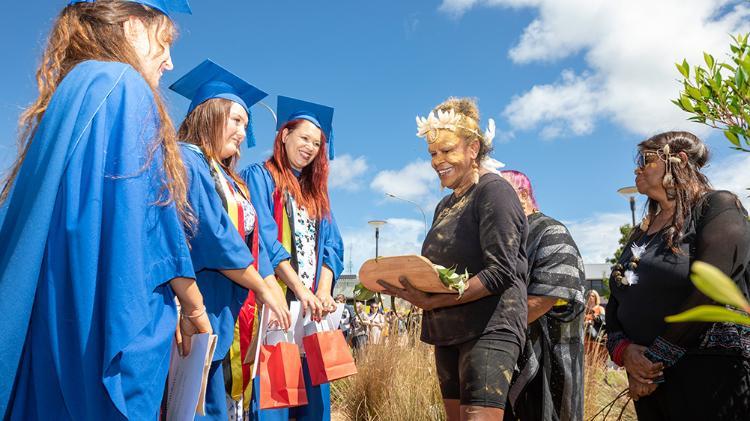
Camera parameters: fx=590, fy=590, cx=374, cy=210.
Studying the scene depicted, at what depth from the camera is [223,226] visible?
2.22 m

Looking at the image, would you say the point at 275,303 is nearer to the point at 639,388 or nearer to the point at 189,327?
the point at 189,327

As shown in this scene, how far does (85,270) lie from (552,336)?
279 centimetres

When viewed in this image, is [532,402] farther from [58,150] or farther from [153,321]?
[58,150]

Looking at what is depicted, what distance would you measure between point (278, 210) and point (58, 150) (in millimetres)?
1847

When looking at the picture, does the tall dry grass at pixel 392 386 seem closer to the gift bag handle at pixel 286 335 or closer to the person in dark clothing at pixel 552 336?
the person in dark clothing at pixel 552 336

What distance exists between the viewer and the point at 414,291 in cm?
269

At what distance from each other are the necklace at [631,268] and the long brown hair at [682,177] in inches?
6.3

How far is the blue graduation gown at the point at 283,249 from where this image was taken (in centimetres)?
300

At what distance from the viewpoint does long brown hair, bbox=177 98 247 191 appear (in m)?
2.77

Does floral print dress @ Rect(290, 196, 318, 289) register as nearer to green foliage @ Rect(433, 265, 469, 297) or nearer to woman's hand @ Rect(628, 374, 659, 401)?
green foliage @ Rect(433, 265, 469, 297)

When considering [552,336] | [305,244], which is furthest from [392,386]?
[305,244]

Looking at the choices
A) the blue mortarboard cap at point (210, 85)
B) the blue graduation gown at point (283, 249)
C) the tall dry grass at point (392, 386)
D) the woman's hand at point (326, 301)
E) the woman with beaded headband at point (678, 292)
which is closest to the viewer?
the woman with beaded headband at point (678, 292)

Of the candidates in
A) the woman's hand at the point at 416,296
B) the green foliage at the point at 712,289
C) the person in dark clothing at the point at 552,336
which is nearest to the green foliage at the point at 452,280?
the woman's hand at the point at 416,296

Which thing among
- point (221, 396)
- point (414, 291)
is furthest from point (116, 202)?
point (414, 291)
